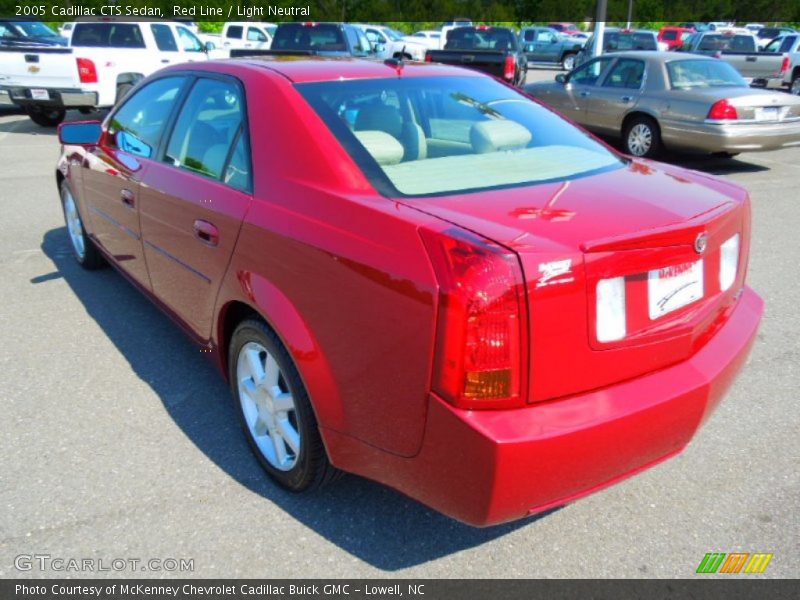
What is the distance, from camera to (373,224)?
217 cm

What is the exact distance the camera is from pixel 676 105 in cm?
939

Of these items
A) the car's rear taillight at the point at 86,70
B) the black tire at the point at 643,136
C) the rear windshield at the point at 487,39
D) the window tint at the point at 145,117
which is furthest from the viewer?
the rear windshield at the point at 487,39

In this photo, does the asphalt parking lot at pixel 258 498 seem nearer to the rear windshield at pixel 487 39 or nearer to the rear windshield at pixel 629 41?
the rear windshield at pixel 487 39

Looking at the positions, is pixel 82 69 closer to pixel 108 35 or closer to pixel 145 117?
pixel 108 35

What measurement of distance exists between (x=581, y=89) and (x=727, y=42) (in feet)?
43.0

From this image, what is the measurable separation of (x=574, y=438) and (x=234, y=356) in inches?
60.0

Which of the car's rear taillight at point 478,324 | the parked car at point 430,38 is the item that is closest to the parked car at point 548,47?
the parked car at point 430,38

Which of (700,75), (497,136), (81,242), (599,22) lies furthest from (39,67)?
(497,136)

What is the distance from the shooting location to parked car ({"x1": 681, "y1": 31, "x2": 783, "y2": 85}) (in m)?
18.4

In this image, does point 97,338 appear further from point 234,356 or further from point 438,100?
point 438,100

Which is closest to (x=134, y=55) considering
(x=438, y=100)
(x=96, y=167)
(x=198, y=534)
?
(x=96, y=167)

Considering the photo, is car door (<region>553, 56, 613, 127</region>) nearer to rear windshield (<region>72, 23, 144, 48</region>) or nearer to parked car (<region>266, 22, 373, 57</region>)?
parked car (<region>266, 22, 373, 57</region>)

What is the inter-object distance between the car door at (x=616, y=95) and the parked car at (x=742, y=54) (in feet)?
25.2

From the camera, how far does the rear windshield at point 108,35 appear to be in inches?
534
